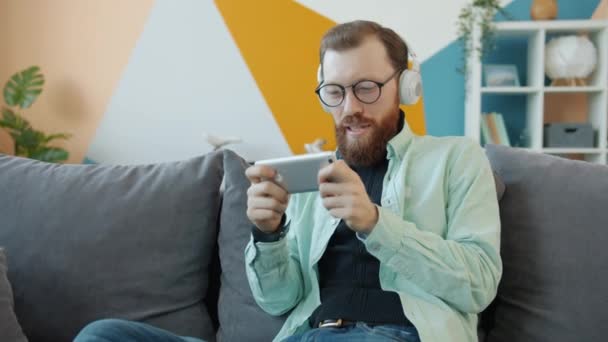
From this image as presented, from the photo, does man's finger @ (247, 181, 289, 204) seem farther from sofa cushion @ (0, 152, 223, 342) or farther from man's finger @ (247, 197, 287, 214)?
sofa cushion @ (0, 152, 223, 342)

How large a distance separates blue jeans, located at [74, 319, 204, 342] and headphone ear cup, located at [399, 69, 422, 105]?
0.78 m

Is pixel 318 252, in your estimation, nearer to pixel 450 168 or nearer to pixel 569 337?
pixel 450 168

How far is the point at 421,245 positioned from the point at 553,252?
1.21ft

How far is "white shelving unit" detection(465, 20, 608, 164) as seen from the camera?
2.29 meters

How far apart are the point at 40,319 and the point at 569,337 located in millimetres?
1281

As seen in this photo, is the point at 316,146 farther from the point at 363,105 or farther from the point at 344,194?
the point at 344,194

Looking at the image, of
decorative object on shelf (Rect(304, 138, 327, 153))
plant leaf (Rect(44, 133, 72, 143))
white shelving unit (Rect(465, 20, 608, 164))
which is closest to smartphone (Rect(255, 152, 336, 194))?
decorative object on shelf (Rect(304, 138, 327, 153))

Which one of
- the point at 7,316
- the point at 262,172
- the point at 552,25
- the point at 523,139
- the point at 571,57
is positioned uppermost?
the point at 552,25

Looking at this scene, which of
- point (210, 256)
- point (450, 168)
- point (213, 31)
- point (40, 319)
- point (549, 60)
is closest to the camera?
point (450, 168)

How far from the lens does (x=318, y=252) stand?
3.97ft

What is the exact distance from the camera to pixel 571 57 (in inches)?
90.1

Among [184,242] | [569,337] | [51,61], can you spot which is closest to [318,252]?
[184,242]

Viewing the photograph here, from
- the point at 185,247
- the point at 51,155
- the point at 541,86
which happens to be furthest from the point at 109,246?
the point at 541,86

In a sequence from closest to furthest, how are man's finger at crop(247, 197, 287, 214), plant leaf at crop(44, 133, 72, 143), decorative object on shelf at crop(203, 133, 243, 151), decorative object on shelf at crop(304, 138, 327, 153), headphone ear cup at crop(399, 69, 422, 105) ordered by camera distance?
1. man's finger at crop(247, 197, 287, 214)
2. headphone ear cup at crop(399, 69, 422, 105)
3. decorative object on shelf at crop(304, 138, 327, 153)
4. decorative object on shelf at crop(203, 133, 243, 151)
5. plant leaf at crop(44, 133, 72, 143)
